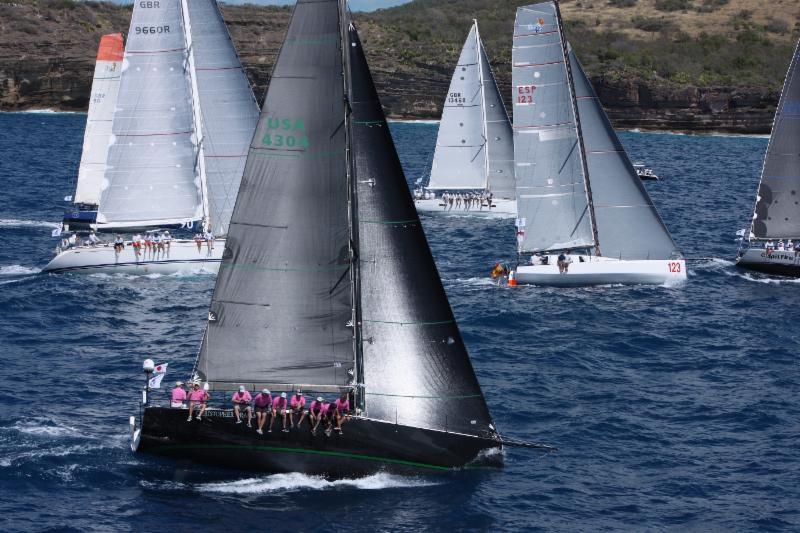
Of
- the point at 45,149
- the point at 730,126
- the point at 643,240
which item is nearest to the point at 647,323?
the point at 643,240

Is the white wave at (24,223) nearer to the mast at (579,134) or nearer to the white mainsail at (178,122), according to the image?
the white mainsail at (178,122)

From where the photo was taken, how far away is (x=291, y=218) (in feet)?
107

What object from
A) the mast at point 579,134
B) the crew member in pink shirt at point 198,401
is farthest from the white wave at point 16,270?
the crew member in pink shirt at point 198,401

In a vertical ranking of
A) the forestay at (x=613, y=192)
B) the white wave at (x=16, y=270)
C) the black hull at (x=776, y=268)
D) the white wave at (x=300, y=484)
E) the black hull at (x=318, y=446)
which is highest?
the forestay at (x=613, y=192)

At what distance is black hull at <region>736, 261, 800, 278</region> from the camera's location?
61781 millimetres

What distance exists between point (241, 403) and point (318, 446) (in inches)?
93.1

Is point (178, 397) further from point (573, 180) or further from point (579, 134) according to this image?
point (579, 134)

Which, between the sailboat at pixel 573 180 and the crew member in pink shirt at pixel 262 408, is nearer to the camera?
the crew member in pink shirt at pixel 262 408

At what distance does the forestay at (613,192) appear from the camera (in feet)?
190

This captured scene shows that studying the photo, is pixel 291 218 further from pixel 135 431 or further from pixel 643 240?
pixel 643 240

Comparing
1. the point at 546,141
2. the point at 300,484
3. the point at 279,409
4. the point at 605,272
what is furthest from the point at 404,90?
the point at 300,484

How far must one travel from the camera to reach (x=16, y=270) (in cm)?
6056

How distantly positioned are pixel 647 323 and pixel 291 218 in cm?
2429

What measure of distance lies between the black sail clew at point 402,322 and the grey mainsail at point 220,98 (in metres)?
27.2
